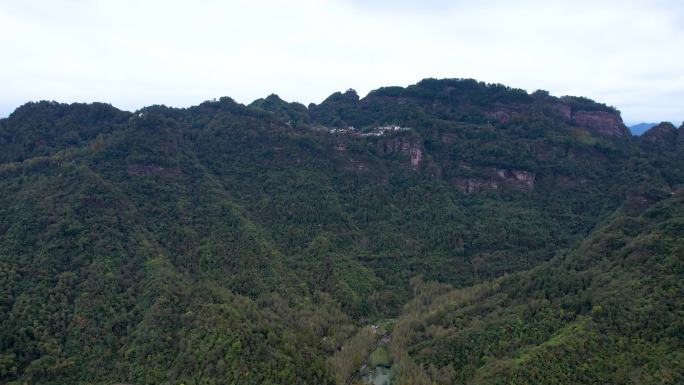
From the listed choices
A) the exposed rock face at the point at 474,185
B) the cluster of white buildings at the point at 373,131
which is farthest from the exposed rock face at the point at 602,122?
the cluster of white buildings at the point at 373,131

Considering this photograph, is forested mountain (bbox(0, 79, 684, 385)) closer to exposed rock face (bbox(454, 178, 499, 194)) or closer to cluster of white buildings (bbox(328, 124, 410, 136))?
exposed rock face (bbox(454, 178, 499, 194))

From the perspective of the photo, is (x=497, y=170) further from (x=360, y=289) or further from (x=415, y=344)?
(x=415, y=344)

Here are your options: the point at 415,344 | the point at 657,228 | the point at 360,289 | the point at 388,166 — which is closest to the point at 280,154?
the point at 388,166

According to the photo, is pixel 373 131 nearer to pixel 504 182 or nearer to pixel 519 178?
pixel 504 182

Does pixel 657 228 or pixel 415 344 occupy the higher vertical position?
pixel 657 228

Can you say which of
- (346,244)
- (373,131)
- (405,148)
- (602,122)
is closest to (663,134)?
(602,122)

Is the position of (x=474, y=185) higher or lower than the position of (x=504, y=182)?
lower
